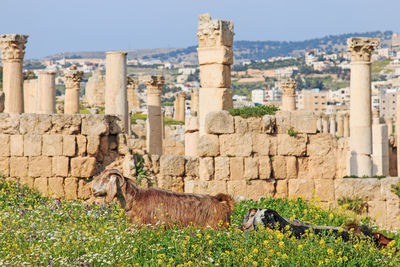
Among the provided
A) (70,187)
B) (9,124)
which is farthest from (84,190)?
(9,124)

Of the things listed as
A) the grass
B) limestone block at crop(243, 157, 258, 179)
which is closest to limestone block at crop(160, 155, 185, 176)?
limestone block at crop(243, 157, 258, 179)

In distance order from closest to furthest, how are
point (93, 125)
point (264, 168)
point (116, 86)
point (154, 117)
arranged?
point (264, 168) < point (93, 125) < point (116, 86) < point (154, 117)

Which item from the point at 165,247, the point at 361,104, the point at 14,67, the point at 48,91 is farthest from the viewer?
the point at 48,91

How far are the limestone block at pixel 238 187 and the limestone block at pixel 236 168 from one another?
9cm

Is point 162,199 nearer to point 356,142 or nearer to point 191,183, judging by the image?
point 191,183

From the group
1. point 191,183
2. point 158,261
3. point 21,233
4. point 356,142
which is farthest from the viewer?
point 356,142

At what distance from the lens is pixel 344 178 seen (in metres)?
14.3

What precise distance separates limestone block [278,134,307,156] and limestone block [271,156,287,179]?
137 millimetres

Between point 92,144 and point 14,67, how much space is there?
8.06 m

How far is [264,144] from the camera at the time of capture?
14.5m

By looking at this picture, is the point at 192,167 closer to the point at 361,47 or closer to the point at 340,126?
the point at 361,47

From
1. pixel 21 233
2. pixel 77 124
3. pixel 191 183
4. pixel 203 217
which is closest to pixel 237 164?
pixel 191 183

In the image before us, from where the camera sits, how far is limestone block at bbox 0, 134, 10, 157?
14.8 m

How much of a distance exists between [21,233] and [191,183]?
5.48 m
